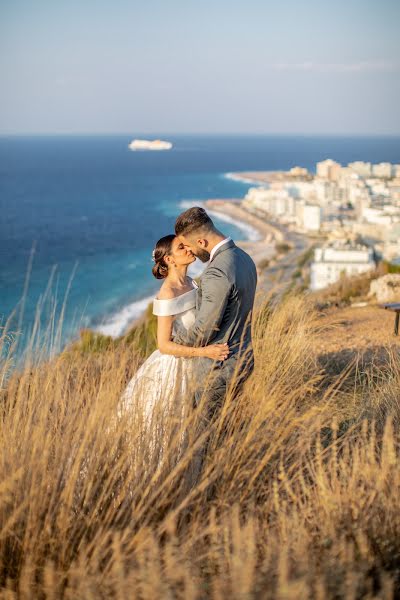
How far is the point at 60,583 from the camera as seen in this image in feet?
6.11

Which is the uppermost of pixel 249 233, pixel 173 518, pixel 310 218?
pixel 173 518

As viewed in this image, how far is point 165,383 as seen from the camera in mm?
2896

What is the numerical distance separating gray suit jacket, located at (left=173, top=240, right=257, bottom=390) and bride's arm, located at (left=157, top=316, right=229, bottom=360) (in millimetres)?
48

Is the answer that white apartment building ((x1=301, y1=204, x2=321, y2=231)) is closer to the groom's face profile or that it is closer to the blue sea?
the blue sea

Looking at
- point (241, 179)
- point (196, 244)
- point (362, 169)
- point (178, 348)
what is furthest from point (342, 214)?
point (178, 348)

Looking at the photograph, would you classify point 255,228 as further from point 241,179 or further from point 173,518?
point 173,518

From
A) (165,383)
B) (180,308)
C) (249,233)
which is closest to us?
(165,383)

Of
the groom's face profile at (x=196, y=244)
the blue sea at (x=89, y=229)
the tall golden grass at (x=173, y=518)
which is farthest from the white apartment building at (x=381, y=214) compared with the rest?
the tall golden grass at (x=173, y=518)

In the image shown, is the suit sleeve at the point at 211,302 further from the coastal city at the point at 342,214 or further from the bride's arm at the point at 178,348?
the coastal city at the point at 342,214

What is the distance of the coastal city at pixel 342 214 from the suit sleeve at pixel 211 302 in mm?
32397

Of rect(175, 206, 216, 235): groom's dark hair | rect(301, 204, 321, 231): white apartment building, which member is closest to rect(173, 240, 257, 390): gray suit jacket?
rect(175, 206, 216, 235): groom's dark hair

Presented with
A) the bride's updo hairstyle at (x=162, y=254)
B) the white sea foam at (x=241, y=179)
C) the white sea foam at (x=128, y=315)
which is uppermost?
the white sea foam at (x=241, y=179)

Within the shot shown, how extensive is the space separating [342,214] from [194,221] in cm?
7960

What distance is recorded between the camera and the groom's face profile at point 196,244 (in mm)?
3383
